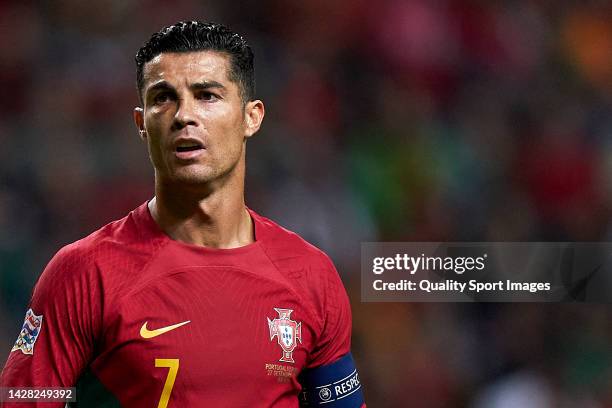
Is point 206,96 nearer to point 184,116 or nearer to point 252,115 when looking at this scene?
point 184,116

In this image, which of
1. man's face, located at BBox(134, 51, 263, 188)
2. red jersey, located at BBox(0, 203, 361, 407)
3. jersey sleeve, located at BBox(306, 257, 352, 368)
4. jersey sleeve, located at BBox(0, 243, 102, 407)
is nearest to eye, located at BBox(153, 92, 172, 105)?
man's face, located at BBox(134, 51, 263, 188)

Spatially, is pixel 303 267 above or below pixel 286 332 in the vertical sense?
above

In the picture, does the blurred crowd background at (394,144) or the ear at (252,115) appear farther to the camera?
the blurred crowd background at (394,144)

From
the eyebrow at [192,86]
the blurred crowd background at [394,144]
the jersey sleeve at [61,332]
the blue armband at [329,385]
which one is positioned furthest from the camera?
the blurred crowd background at [394,144]

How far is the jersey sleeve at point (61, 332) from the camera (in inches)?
104

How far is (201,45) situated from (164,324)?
84cm

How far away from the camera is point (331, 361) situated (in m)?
3.06

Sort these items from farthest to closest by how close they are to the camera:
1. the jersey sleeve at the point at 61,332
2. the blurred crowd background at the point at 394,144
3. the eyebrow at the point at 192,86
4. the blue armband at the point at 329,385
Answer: the blurred crowd background at the point at 394,144 < the blue armband at the point at 329,385 < the eyebrow at the point at 192,86 < the jersey sleeve at the point at 61,332

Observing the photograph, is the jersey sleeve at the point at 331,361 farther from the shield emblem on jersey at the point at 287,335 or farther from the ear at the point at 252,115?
the ear at the point at 252,115

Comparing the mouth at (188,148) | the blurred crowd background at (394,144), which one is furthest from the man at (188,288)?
the blurred crowd background at (394,144)

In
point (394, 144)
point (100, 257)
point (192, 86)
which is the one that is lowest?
point (100, 257)

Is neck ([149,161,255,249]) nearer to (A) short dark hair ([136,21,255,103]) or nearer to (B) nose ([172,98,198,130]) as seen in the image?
(B) nose ([172,98,198,130])

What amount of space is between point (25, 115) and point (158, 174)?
2428 mm

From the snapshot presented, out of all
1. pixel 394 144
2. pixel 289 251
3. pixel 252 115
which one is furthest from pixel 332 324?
pixel 394 144
